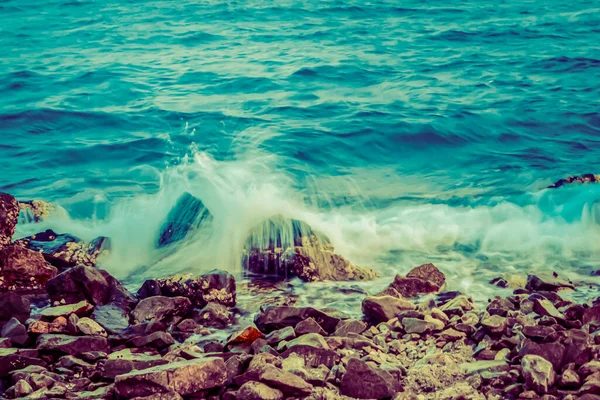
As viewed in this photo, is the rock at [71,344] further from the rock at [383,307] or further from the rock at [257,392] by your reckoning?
the rock at [383,307]

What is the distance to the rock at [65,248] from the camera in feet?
24.8

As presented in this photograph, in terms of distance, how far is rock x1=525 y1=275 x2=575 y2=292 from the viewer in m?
6.50

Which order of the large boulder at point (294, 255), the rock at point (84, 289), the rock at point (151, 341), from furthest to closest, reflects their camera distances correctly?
the large boulder at point (294, 255) → the rock at point (84, 289) → the rock at point (151, 341)

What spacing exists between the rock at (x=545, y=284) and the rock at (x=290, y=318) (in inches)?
75.6

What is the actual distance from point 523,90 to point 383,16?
6.87m

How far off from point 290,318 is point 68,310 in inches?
64.6

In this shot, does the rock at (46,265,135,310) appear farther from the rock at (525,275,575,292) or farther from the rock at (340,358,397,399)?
the rock at (525,275,575,292)

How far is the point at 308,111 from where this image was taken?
45.0 ft

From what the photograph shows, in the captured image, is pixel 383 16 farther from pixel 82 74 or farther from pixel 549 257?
pixel 549 257

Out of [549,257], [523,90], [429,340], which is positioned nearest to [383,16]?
[523,90]

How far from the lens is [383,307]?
18.9 feet

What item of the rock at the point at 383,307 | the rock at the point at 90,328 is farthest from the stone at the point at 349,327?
the rock at the point at 90,328

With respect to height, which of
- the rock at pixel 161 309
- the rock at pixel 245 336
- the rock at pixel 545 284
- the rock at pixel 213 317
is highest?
the rock at pixel 245 336

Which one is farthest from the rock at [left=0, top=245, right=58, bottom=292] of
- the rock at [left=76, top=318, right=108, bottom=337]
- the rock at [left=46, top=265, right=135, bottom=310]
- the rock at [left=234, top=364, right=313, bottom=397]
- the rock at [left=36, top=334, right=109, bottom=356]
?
the rock at [left=234, top=364, right=313, bottom=397]
